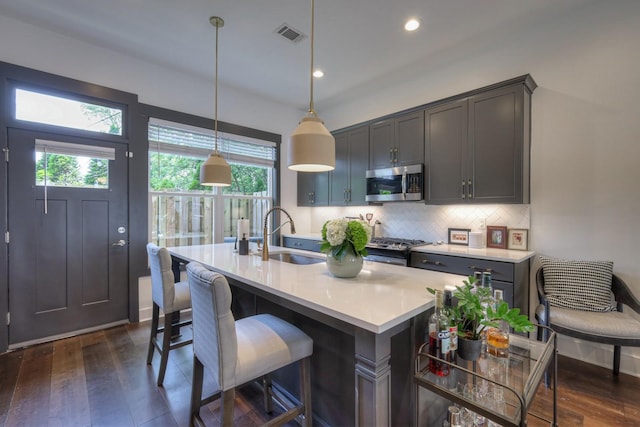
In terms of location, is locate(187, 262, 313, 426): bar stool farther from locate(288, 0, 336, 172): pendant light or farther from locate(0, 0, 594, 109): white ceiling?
locate(0, 0, 594, 109): white ceiling

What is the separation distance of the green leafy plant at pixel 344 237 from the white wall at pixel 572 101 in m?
2.23

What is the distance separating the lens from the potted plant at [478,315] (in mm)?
1122

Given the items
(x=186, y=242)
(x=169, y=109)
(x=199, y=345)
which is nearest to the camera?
(x=199, y=345)

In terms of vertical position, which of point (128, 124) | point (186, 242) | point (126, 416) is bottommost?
point (126, 416)

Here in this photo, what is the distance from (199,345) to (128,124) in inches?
118

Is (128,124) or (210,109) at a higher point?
(210,109)

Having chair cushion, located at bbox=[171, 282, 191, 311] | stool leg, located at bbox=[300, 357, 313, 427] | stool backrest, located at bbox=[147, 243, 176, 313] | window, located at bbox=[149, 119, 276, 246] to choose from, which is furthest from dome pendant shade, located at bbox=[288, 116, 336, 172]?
window, located at bbox=[149, 119, 276, 246]

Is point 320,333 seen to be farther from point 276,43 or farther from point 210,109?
point 210,109

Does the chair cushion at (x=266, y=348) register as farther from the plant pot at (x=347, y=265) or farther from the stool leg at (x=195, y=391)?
the plant pot at (x=347, y=265)

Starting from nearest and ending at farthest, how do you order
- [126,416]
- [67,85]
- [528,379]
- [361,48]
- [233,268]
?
1. [528,379]
2. [126,416]
3. [233,268]
4. [67,85]
5. [361,48]

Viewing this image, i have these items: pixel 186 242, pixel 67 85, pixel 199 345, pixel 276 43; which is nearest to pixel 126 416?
pixel 199 345

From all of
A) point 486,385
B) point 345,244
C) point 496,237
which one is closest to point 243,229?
point 345,244

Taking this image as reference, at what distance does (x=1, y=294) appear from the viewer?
2645mm

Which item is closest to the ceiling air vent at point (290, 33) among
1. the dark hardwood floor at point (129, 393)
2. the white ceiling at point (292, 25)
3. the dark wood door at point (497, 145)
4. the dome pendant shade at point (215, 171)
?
the white ceiling at point (292, 25)
